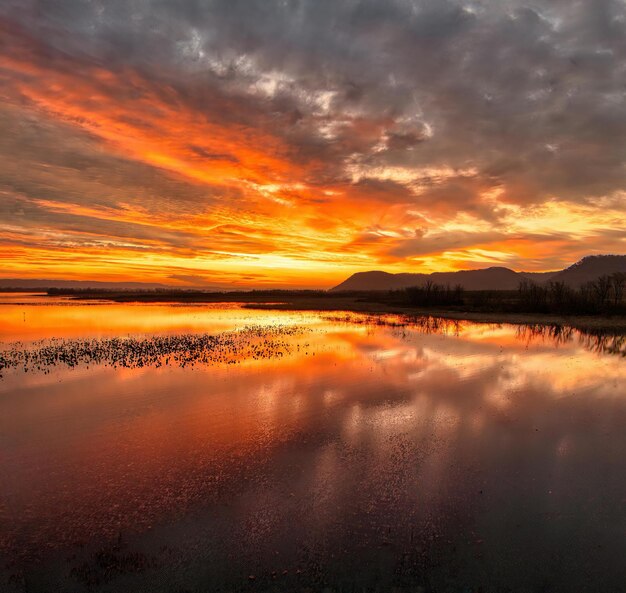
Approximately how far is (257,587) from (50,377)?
18789 millimetres

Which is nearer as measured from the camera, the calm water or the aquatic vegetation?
the calm water

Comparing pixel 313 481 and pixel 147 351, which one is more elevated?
pixel 147 351

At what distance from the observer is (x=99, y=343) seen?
99.5 feet

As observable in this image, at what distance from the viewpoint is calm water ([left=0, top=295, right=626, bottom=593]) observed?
6.39 m

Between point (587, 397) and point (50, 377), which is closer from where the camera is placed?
point (587, 397)

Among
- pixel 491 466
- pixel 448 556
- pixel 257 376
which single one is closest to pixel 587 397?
pixel 491 466

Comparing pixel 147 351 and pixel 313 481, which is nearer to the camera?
pixel 313 481

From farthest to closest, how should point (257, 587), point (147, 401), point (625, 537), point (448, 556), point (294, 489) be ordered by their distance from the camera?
point (147, 401) → point (294, 489) → point (625, 537) → point (448, 556) → point (257, 587)

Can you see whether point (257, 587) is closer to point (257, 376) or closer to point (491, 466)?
point (491, 466)

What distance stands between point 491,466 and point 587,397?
942 centimetres

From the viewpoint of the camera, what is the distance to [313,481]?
Answer: 9.23m

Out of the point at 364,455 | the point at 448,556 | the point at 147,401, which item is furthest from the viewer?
the point at 147,401

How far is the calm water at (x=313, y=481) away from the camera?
21.0ft

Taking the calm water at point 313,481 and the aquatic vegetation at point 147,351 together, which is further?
the aquatic vegetation at point 147,351
